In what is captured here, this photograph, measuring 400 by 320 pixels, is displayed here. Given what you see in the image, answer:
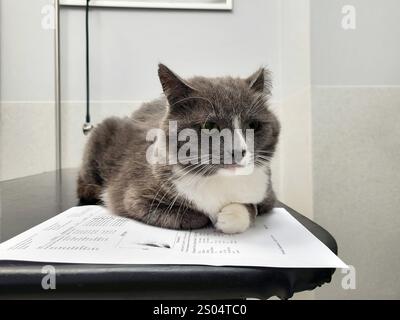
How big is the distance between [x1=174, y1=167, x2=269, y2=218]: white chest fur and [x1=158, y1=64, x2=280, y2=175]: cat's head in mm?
37

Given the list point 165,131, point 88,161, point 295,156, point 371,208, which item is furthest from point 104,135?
point 371,208

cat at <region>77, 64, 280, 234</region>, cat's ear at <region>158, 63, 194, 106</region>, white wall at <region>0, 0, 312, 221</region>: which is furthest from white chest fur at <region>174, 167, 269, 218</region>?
white wall at <region>0, 0, 312, 221</region>

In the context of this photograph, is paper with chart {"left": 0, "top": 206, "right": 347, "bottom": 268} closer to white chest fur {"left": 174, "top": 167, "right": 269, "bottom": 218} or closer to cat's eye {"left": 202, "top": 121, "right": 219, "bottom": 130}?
white chest fur {"left": 174, "top": 167, "right": 269, "bottom": 218}

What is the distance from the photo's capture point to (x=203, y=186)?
705 millimetres

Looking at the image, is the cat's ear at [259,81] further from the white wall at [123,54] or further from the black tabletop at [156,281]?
the white wall at [123,54]

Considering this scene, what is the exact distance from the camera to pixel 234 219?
2.10 feet

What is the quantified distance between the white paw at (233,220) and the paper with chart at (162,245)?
1 cm

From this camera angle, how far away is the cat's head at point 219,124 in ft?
2.10

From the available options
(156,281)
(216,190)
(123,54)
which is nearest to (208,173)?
(216,190)

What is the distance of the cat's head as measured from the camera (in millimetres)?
640

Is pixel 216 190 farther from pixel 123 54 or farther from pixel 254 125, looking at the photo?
pixel 123 54

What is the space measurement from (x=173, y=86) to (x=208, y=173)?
0.67 ft
